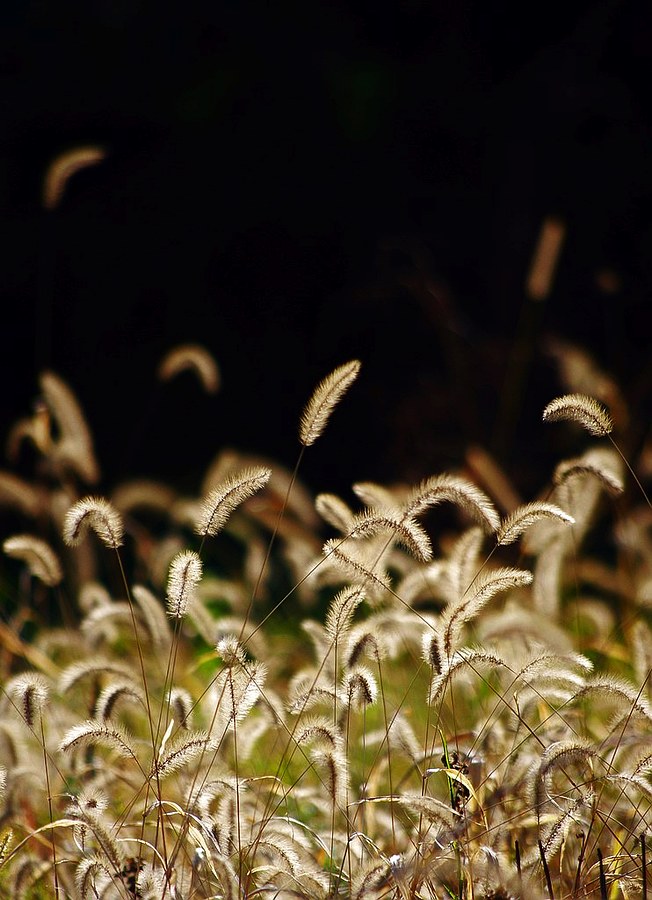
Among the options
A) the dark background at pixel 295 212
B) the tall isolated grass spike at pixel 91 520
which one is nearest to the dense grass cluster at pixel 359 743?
the tall isolated grass spike at pixel 91 520

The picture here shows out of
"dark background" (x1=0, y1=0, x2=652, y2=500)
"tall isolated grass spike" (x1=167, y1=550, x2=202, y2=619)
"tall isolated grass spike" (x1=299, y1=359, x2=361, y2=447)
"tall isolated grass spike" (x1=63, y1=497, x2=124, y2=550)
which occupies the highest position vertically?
"tall isolated grass spike" (x1=299, y1=359, x2=361, y2=447)

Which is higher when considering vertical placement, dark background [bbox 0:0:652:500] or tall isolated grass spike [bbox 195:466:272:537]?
tall isolated grass spike [bbox 195:466:272:537]

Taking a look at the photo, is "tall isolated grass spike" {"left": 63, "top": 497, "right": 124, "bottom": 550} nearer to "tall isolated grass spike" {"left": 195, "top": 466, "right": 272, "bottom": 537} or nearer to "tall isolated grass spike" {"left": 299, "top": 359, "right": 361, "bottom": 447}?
"tall isolated grass spike" {"left": 195, "top": 466, "right": 272, "bottom": 537}

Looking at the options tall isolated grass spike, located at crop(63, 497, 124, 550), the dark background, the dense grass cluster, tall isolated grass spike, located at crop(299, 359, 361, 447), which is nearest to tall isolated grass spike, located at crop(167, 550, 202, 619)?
the dense grass cluster

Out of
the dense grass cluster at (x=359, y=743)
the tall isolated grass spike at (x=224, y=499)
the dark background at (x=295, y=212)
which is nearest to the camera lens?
the dense grass cluster at (x=359, y=743)

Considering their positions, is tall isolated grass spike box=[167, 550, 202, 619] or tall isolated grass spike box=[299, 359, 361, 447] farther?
tall isolated grass spike box=[299, 359, 361, 447]

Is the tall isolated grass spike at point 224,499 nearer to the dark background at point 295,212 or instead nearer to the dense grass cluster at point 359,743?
the dense grass cluster at point 359,743

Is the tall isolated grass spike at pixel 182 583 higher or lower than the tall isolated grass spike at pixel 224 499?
lower

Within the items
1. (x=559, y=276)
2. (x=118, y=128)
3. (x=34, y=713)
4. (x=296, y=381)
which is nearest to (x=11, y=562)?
(x=296, y=381)
